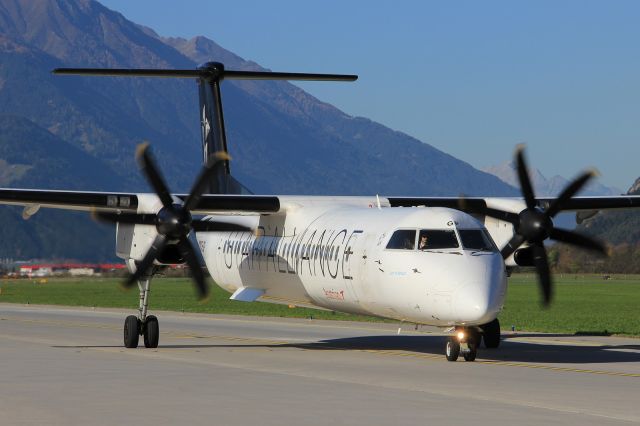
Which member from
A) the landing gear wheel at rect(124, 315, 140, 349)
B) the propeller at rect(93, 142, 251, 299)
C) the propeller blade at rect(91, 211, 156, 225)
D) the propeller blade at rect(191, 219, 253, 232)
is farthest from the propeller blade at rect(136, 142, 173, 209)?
the landing gear wheel at rect(124, 315, 140, 349)

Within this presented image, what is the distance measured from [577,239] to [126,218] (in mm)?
9909

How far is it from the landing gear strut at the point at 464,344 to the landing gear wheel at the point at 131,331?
788cm

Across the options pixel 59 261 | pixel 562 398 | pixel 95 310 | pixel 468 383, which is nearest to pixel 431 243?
pixel 468 383

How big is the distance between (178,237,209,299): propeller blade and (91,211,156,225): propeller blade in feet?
A: 3.12

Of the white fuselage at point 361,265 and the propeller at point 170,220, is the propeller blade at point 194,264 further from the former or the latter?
the white fuselage at point 361,265

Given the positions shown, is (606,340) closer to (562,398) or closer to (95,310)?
(562,398)

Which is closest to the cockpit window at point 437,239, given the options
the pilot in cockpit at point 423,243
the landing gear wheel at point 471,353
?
the pilot in cockpit at point 423,243

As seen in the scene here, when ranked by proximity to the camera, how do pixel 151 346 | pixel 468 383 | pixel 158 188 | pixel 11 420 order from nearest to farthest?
pixel 11 420 → pixel 468 383 → pixel 158 188 → pixel 151 346

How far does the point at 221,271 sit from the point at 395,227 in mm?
8538

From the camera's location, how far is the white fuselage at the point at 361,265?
23.0 meters

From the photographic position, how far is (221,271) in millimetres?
32469

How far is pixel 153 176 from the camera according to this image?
2745 centimetres

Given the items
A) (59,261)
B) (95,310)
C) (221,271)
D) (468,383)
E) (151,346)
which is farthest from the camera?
(59,261)

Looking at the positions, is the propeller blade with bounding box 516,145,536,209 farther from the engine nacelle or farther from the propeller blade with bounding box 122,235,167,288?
the propeller blade with bounding box 122,235,167,288
